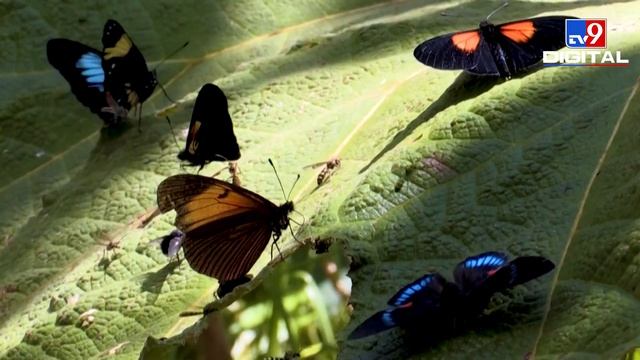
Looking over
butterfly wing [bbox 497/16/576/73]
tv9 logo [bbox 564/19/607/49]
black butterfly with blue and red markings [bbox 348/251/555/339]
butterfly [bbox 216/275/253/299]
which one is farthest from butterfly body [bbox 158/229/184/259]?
tv9 logo [bbox 564/19/607/49]

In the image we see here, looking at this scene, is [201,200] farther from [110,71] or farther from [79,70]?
[110,71]

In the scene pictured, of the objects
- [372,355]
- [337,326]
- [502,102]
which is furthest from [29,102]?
[372,355]

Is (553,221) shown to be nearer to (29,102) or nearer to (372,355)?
(372,355)

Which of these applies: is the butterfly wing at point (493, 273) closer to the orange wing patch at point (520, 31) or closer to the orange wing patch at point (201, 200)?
the orange wing patch at point (201, 200)

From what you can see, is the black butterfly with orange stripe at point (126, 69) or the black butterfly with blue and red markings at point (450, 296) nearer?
the black butterfly with blue and red markings at point (450, 296)

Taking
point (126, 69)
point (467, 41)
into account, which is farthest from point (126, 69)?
point (467, 41)

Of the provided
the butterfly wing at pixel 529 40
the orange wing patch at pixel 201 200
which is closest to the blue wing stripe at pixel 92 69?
the orange wing patch at pixel 201 200
